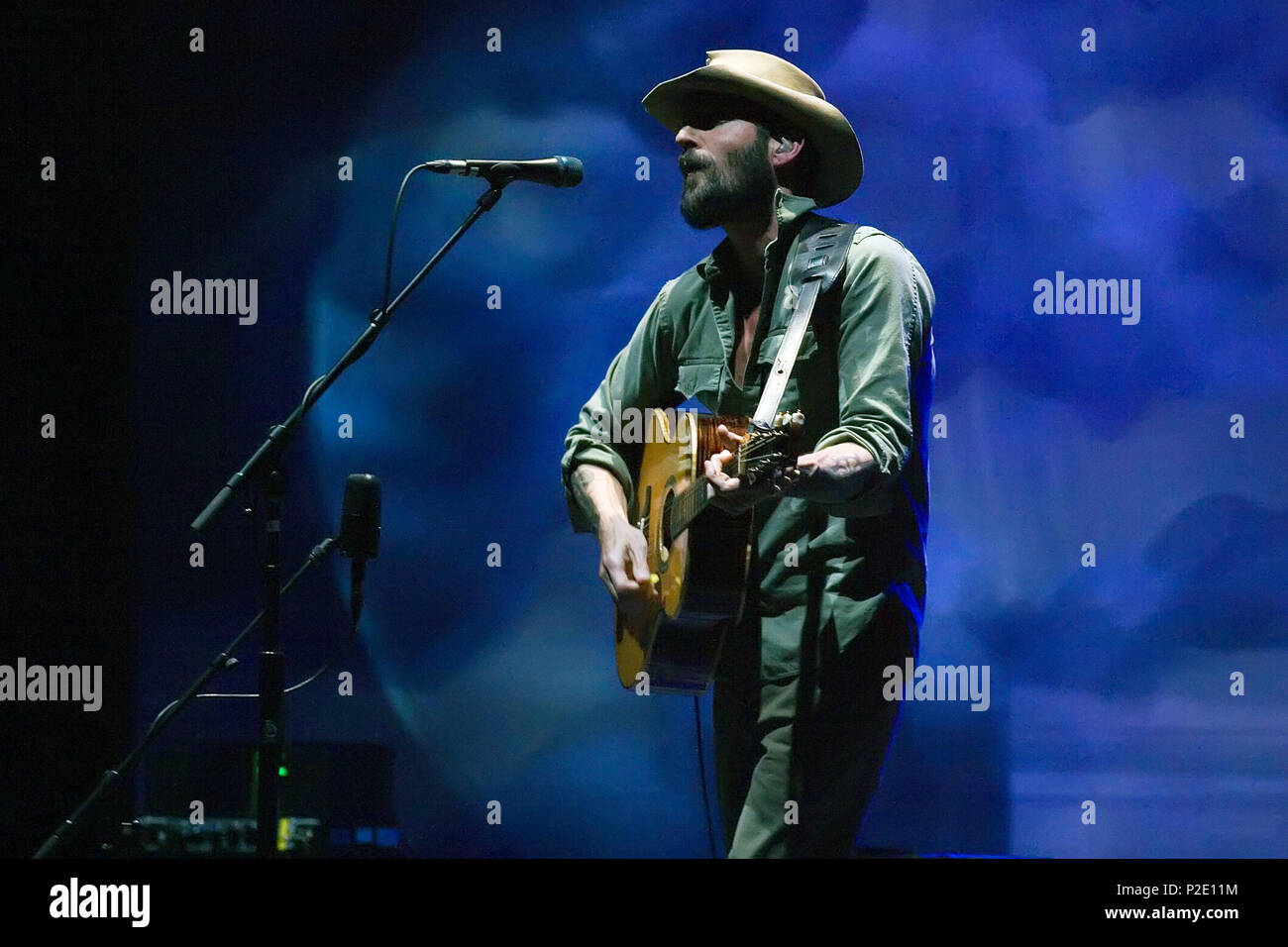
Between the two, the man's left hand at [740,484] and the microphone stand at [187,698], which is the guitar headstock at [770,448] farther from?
the microphone stand at [187,698]

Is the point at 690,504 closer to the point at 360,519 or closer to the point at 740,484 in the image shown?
the point at 740,484

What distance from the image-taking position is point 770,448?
2.97m

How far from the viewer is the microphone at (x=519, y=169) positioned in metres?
4.04

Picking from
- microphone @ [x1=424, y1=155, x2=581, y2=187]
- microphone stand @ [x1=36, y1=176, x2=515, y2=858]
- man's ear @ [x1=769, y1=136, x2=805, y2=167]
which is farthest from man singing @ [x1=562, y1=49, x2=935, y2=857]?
microphone stand @ [x1=36, y1=176, x2=515, y2=858]

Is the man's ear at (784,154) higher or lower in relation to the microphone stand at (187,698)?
higher

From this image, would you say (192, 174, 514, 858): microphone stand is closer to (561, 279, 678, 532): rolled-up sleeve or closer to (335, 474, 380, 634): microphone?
(335, 474, 380, 634): microphone

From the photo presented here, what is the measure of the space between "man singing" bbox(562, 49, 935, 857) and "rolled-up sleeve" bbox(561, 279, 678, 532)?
0.11ft

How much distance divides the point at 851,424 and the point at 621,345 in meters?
2.07

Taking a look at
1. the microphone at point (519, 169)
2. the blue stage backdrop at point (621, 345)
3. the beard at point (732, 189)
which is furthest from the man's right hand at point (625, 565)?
the blue stage backdrop at point (621, 345)

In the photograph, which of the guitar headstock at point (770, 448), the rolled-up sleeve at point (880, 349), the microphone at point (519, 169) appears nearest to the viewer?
the guitar headstock at point (770, 448)

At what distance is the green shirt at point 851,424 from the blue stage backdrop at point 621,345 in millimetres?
1513

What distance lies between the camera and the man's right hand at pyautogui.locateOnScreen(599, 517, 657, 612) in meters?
3.64

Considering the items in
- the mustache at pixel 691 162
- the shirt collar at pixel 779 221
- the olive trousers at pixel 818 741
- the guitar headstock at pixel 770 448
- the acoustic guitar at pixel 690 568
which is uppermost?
the mustache at pixel 691 162
